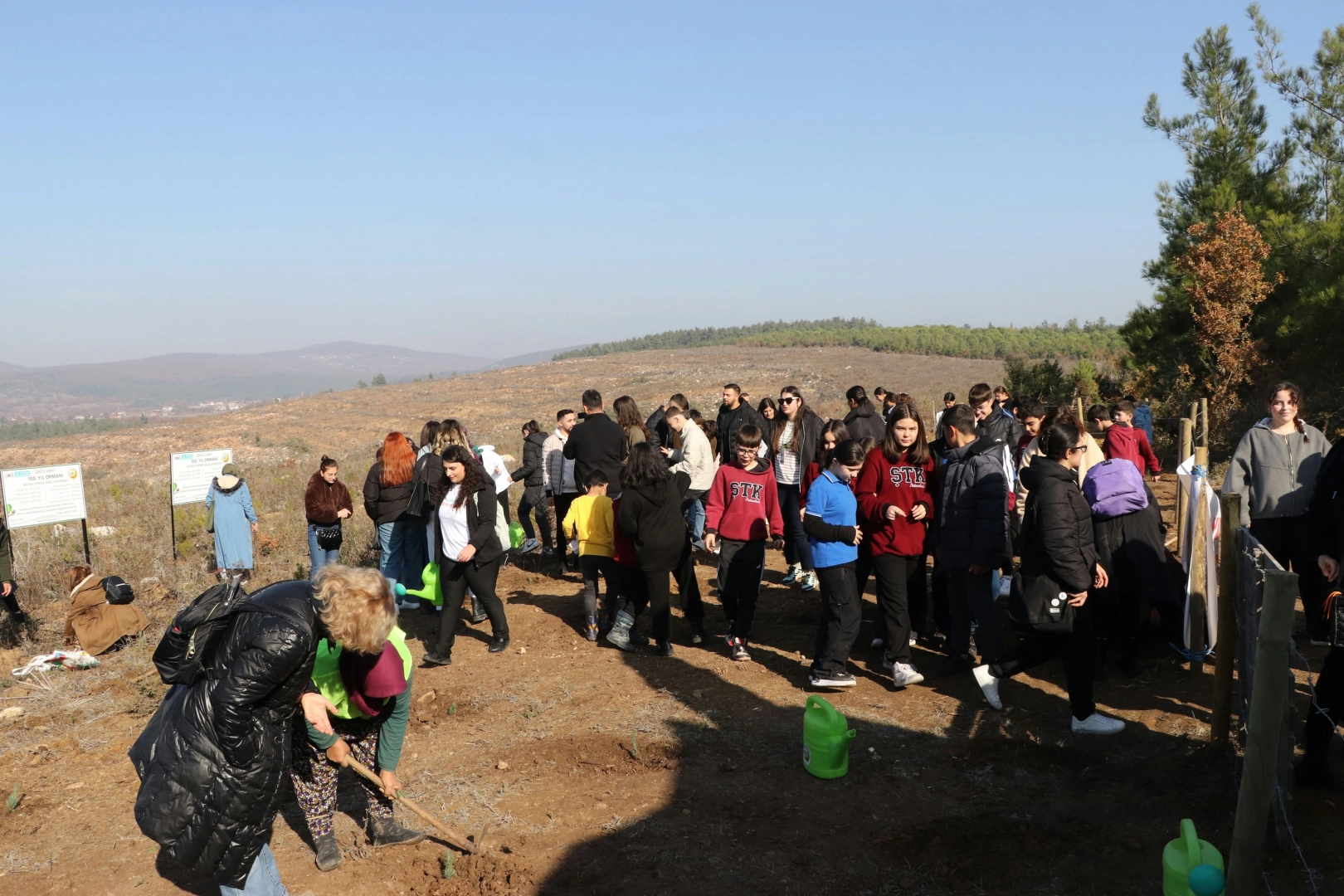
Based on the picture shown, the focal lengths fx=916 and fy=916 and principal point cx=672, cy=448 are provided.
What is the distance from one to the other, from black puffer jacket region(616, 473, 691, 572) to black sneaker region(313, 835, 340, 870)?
10.2ft

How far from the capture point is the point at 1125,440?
25.9ft

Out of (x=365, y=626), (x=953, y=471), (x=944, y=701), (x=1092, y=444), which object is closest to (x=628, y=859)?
(x=365, y=626)

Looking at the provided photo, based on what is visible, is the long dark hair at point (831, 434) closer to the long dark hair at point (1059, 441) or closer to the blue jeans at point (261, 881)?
the long dark hair at point (1059, 441)

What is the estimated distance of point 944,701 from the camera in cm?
607

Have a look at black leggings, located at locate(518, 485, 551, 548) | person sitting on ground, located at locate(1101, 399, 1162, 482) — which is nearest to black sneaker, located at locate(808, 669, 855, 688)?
person sitting on ground, located at locate(1101, 399, 1162, 482)

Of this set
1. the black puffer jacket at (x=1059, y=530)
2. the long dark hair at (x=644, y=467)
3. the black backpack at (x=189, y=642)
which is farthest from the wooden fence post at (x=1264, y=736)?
the long dark hair at (x=644, y=467)

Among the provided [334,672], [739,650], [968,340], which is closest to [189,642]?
[334,672]

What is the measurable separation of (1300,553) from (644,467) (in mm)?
4414

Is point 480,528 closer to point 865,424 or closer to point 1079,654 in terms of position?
point 865,424

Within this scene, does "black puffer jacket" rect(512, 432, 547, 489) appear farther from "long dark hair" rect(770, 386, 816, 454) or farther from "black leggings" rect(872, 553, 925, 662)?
"black leggings" rect(872, 553, 925, 662)

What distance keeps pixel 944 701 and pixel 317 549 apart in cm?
646

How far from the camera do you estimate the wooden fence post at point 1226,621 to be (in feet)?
15.3

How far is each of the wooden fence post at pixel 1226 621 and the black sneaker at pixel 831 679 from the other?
219 cm

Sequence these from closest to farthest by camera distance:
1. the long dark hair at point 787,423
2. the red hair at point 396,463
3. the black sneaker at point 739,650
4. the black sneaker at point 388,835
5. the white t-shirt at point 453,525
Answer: the black sneaker at point 388,835 < the white t-shirt at point 453,525 < the black sneaker at point 739,650 < the red hair at point 396,463 < the long dark hair at point 787,423
